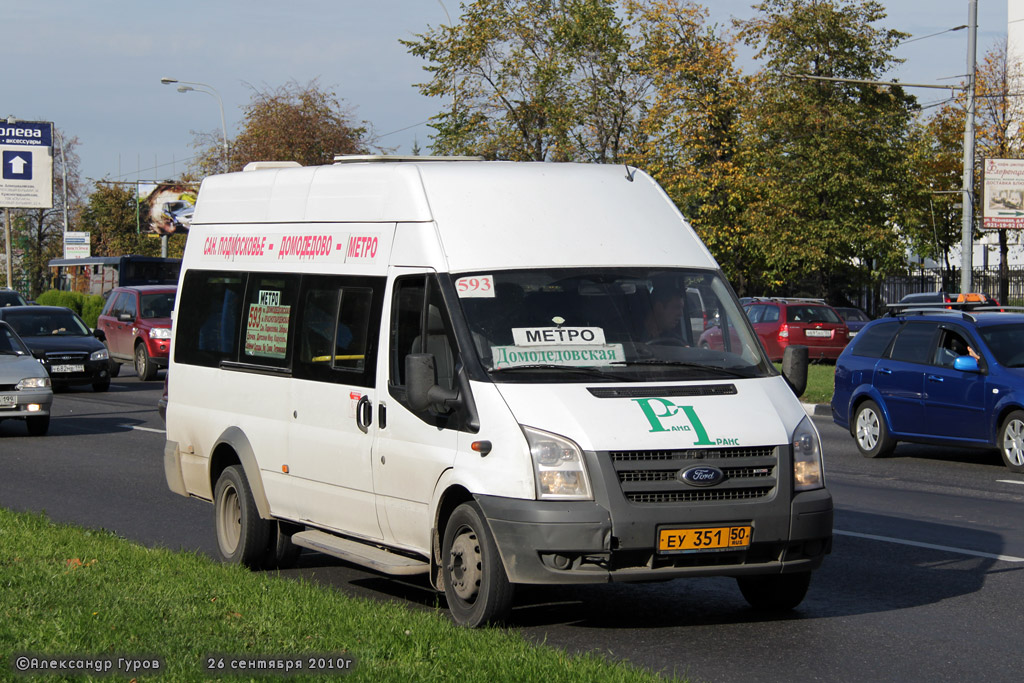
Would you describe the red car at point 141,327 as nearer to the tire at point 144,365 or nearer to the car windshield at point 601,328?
the tire at point 144,365

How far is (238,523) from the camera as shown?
9.23 meters

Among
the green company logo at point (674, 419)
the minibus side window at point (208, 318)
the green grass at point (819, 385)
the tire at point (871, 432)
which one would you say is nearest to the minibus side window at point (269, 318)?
the minibus side window at point (208, 318)

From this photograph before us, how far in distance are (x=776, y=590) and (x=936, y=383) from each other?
8.45m

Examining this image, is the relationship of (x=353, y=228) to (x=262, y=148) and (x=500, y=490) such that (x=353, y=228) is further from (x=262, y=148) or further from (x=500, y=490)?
(x=262, y=148)

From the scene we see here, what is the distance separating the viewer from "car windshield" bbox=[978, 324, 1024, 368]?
14781 millimetres

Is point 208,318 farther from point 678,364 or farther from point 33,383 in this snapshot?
point 33,383

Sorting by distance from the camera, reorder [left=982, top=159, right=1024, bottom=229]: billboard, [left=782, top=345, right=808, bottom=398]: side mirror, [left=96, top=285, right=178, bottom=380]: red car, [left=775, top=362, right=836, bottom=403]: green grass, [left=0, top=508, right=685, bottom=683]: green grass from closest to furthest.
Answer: [left=0, top=508, right=685, bottom=683]: green grass
[left=782, top=345, right=808, bottom=398]: side mirror
[left=775, top=362, right=836, bottom=403]: green grass
[left=96, top=285, right=178, bottom=380]: red car
[left=982, top=159, right=1024, bottom=229]: billboard

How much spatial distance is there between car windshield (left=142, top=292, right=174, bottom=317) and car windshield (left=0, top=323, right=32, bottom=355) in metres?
10.7

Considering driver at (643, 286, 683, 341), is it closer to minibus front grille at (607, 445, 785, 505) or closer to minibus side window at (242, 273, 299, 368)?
minibus front grille at (607, 445, 785, 505)

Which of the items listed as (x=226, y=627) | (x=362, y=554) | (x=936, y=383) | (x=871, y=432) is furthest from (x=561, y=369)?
(x=871, y=432)

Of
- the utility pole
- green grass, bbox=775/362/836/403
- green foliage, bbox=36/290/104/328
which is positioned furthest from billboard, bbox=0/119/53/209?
the utility pole

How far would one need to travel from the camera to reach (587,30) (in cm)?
4475

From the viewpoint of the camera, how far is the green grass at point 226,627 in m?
5.76

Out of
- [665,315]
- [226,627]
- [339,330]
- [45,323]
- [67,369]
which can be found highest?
[665,315]
